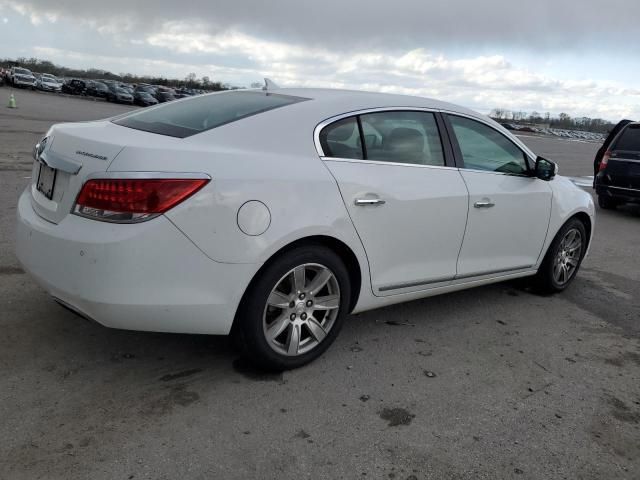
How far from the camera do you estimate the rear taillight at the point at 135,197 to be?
9.43 ft

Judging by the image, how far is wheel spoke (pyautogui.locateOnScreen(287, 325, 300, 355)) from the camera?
3475 millimetres

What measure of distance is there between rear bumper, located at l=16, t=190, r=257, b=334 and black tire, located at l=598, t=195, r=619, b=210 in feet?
33.0

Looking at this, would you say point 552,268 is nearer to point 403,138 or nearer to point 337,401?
point 403,138

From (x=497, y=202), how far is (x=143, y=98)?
4905 centimetres

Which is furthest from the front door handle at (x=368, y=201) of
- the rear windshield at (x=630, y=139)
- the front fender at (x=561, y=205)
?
the rear windshield at (x=630, y=139)

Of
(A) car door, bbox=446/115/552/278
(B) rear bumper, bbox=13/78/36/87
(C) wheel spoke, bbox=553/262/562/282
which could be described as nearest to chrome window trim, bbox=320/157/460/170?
(A) car door, bbox=446/115/552/278

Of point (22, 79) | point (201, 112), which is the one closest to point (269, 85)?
point (201, 112)

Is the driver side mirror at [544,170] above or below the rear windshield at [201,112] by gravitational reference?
below

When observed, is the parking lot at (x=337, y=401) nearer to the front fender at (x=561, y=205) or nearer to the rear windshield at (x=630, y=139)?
the front fender at (x=561, y=205)

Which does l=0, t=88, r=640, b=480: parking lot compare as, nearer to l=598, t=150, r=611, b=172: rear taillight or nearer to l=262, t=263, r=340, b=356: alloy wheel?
l=262, t=263, r=340, b=356: alloy wheel

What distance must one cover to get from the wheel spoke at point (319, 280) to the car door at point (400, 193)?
0.31 meters

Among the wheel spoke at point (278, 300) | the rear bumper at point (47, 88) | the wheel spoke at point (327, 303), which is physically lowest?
the rear bumper at point (47, 88)

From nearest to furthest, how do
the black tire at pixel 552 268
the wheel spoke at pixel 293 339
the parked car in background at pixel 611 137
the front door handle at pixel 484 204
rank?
the wheel spoke at pixel 293 339 < the front door handle at pixel 484 204 < the black tire at pixel 552 268 < the parked car in background at pixel 611 137

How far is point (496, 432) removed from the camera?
10.1 ft
